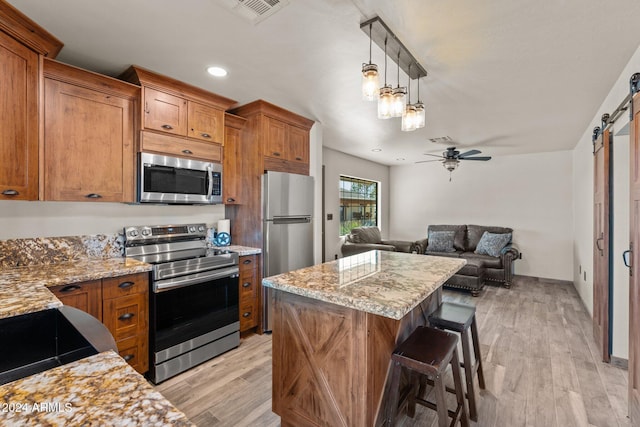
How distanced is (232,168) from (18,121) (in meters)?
1.71

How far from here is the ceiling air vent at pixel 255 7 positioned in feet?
5.30

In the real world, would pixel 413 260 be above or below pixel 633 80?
below

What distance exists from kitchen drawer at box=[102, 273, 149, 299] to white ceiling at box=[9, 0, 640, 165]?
1622mm

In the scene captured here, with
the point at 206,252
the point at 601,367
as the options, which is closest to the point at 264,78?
the point at 206,252

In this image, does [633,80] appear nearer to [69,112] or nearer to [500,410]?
[500,410]

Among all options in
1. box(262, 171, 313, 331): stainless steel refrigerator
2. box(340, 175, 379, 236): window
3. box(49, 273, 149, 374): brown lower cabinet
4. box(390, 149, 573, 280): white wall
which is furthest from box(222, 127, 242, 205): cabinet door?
box(390, 149, 573, 280): white wall

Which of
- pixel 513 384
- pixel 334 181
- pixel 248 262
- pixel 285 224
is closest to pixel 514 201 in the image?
pixel 334 181

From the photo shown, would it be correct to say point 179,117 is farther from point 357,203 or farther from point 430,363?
point 357,203

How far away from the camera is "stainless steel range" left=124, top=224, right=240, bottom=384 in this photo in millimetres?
2355

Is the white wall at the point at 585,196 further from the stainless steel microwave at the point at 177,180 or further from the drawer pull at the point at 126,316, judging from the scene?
the drawer pull at the point at 126,316

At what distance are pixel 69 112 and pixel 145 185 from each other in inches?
27.9

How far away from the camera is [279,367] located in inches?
72.8

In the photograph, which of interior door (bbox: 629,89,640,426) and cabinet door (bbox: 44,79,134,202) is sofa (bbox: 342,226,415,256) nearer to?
interior door (bbox: 629,89,640,426)

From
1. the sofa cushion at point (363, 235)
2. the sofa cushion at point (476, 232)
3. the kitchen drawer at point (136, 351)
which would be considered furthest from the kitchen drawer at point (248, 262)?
the sofa cushion at point (476, 232)
